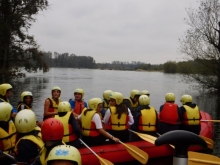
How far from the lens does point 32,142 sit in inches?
123

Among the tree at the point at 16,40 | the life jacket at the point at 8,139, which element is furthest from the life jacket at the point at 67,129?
the tree at the point at 16,40

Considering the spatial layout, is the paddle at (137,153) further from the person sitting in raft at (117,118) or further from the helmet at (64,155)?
the helmet at (64,155)

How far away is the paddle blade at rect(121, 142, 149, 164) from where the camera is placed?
16.8 feet

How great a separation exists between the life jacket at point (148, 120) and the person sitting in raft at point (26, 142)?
313cm

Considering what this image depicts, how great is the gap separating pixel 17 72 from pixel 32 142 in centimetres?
2060

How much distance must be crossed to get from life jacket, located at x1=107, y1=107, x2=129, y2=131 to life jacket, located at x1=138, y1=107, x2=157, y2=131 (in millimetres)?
498

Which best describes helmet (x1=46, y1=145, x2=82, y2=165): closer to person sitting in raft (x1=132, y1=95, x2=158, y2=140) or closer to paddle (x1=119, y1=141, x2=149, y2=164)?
paddle (x1=119, y1=141, x2=149, y2=164)

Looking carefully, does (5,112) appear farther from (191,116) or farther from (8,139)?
(191,116)

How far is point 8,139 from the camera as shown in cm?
388

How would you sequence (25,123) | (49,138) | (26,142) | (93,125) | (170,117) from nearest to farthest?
1. (49,138)
2. (26,142)
3. (25,123)
4. (93,125)
5. (170,117)

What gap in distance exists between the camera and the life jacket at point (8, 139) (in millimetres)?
3823

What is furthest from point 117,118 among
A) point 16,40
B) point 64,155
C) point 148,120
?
point 16,40

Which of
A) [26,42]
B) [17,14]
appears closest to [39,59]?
[26,42]

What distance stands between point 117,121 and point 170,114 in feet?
5.40
